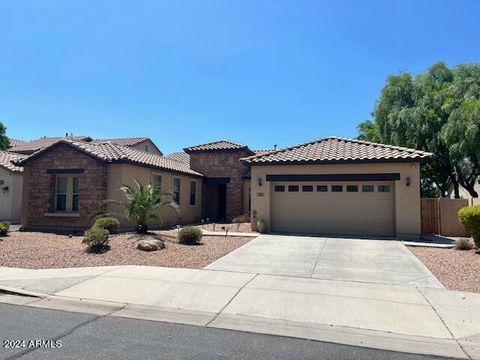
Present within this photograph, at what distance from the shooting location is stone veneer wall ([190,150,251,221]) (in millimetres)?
25328

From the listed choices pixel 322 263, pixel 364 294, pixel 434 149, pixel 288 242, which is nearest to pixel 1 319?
pixel 364 294

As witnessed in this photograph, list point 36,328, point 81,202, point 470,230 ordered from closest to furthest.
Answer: point 36,328 → point 470,230 → point 81,202

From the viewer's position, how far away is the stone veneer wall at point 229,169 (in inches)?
997

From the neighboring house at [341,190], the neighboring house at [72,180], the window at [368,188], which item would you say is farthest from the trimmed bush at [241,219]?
the window at [368,188]

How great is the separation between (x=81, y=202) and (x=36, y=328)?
41.8ft

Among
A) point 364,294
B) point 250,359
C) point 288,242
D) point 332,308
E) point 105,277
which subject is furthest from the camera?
point 288,242

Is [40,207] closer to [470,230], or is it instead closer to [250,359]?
[250,359]

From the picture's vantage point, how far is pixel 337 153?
1752 centimetres

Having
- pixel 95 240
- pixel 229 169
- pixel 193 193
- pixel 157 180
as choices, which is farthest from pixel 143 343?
pixel 229 169

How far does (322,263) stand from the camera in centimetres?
1040

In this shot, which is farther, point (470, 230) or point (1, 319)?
point (470, 230)

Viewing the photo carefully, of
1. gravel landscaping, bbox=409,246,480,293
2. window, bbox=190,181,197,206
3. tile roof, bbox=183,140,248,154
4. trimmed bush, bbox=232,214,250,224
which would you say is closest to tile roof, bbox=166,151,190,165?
tile roof, bbox=183,140,248,154

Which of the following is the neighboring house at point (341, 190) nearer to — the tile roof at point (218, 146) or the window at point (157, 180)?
the window at point (157, 180)

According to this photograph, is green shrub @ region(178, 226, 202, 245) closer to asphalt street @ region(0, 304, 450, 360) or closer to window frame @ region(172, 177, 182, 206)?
asphalt street @ region(0, 304, 450, 360)
